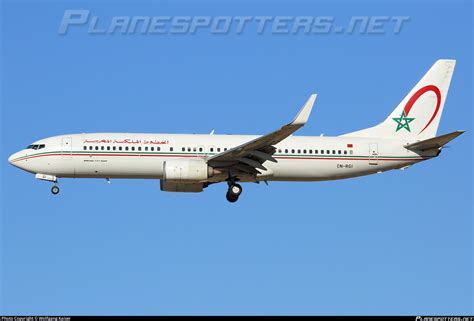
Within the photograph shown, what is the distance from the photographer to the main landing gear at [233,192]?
5747 centimetres

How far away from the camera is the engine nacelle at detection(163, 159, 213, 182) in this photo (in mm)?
55406

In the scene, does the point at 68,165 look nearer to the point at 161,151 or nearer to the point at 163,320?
the point at 161,151

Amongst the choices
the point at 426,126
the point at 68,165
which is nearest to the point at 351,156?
the point at 426,126

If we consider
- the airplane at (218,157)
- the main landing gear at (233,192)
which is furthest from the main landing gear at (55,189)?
the main landing gear at (233,192)

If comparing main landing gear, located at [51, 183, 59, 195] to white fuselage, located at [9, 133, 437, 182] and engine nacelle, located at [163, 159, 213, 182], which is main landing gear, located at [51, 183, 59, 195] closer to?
white fuselage, located at [9, 133, 437, 182]

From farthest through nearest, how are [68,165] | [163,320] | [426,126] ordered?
[426,126], [68,165], [163,320]

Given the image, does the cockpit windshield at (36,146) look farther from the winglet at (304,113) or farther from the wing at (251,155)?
the winglet at (304,113)

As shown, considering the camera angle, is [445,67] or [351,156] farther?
[445,67]

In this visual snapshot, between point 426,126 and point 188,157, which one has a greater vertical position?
point 426,126

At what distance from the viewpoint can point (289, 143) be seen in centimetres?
5819

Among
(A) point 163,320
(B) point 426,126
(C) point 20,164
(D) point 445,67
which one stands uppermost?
(D) point 445,67

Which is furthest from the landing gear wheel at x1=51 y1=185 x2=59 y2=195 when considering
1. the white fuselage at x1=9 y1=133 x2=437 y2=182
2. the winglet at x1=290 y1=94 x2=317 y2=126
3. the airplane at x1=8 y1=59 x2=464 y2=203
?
the winglet at x1=290 y1=94 x2=317 y2=126

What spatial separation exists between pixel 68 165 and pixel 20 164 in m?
3.23

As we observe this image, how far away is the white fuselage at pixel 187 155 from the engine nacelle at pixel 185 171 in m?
0.97
